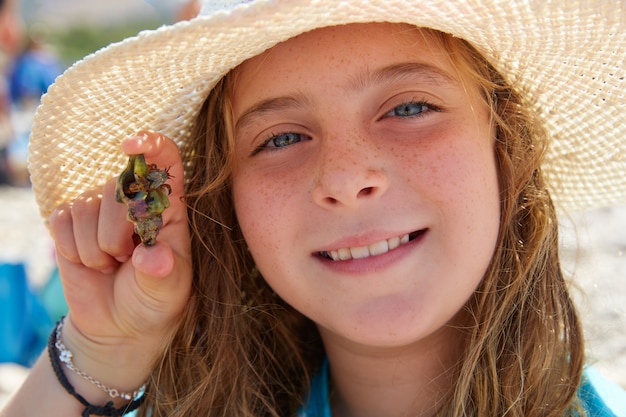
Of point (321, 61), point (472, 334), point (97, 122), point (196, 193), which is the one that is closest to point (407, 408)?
point (472, 334)

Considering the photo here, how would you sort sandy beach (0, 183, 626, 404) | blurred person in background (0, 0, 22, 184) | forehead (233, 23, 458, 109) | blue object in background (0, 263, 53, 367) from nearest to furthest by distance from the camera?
forehead (233, 23, 458, 109)
sandy beach (0, 183, 626, 404)
blue object in background (0, 263, 53, 367)
blurred person in background (0, 0, 22, 184)

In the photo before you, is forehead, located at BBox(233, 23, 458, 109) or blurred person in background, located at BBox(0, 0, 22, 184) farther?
blurred person in background, located at BBox(0, 0, 22, 184)

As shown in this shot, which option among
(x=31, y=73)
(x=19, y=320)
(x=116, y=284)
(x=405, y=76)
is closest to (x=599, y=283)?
(x=405, y=76)

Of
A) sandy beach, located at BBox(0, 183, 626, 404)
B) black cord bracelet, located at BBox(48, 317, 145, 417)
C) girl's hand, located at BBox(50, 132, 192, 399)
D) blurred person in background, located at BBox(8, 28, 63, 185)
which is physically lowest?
blurred person in background, located at BBox(8, 28, 63, 185)

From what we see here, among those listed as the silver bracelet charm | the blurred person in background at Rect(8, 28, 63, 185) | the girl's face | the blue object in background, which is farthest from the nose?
the blurred person in background at Rect(8, 28, 63, 185)

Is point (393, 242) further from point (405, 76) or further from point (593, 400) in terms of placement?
point (593, 400)

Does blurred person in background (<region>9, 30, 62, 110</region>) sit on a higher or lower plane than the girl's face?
lower

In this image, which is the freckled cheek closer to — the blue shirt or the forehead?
the forehead
